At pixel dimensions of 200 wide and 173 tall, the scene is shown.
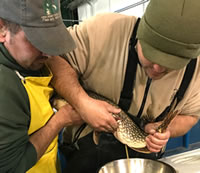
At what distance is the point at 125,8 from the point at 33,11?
2.12 m

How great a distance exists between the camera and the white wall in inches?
94.2

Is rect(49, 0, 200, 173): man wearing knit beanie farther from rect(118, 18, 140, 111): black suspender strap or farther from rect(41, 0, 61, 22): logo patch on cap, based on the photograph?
rect(41, 0, 61, 22): logo patch on cap

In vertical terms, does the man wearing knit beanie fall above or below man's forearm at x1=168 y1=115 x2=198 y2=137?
above

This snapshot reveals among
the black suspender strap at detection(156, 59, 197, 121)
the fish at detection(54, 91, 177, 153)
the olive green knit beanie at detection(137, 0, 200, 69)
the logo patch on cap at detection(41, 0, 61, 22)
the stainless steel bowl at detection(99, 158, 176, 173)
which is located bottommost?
the stainless steel bowl at detection(99, 158, 176, 173)

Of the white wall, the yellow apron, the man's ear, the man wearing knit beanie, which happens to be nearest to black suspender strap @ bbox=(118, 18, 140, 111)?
the man wearing knit beanie

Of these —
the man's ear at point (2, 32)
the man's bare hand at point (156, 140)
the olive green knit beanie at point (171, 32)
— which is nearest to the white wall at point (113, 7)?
the olive green knit beanie at point (171, 32)

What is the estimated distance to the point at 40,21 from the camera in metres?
0.74

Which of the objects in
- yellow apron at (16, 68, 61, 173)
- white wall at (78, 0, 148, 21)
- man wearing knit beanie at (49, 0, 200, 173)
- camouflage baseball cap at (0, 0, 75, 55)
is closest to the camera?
camouflage baseball cap at (0, 0, 75, 55)

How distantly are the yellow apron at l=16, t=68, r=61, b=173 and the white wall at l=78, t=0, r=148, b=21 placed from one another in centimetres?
168

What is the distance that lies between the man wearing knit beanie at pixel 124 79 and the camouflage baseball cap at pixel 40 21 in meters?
0.29

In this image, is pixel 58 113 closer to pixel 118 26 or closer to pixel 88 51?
pixel 88 51

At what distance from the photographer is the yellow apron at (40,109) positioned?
82 centimetres

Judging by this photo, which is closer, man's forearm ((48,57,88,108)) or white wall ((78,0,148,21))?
man's forearm ((48,57,88,108))

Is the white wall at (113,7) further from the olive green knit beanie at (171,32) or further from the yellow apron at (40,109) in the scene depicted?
the yellow apron at (40,109)
